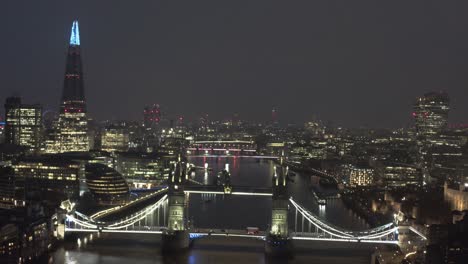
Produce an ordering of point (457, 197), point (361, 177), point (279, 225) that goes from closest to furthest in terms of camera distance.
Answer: point (279, 225), point (457, 197), point (361, 177)

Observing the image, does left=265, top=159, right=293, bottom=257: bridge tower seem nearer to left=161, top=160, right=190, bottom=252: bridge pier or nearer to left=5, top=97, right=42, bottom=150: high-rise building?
left=161, top=160, right=190, bottom=252: bridge pier

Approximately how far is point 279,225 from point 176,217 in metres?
2.25

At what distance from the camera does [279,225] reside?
1354 cm

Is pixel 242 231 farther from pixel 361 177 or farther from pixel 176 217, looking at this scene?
pixel 361 177

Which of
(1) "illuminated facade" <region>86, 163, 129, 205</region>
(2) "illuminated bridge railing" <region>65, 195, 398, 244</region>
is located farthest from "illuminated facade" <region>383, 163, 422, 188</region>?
(2) "illuminated bridge railing" <region>65, 195, 398, 244</region>

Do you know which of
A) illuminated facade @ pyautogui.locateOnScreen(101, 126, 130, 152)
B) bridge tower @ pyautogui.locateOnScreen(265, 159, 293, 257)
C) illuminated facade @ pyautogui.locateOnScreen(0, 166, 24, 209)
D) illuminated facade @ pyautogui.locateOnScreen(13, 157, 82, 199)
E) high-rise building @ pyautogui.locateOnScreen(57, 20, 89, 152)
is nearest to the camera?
bridge tower @ pyautogui.locateOnScreen(265, 159, 293, 257)

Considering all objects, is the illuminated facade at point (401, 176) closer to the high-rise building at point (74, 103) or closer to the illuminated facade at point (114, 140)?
the high-rise building at point (74, 103)

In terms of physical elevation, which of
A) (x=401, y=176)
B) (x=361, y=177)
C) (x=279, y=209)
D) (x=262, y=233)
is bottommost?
(x=262, y=233)

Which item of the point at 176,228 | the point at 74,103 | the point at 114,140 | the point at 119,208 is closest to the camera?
the point at 176,228

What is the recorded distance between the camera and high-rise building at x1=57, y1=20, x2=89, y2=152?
4072 cm

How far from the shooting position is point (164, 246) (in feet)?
43.9

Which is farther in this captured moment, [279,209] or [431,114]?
[431,114]

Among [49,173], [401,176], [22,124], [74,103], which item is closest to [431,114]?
[401,176]

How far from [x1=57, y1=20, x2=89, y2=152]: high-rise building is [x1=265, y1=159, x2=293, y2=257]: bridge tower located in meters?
28.1
